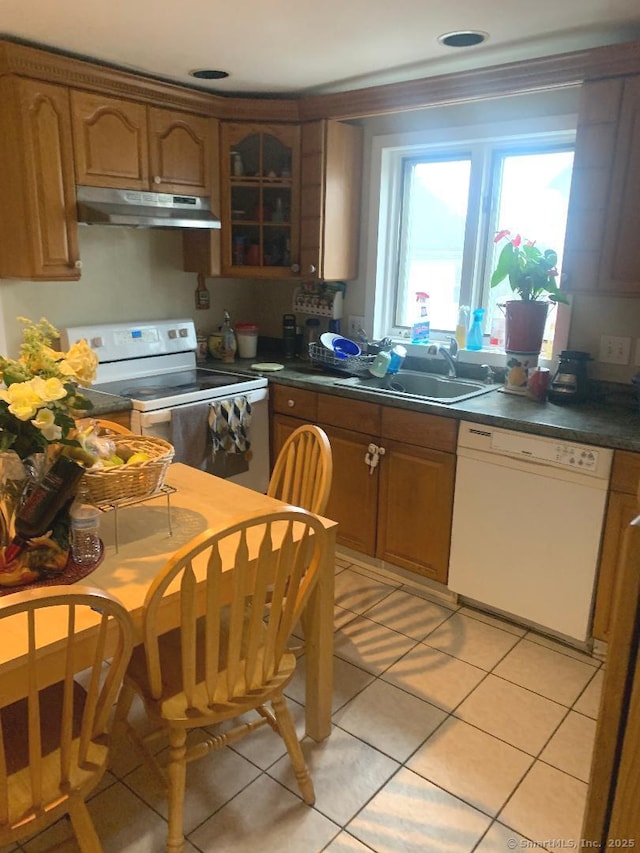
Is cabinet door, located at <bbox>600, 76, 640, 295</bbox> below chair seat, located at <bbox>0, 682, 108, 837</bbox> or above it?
above

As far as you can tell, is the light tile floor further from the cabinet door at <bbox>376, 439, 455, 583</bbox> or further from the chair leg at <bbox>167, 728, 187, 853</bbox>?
the cabinet door at <bbox>376, 439, 455, 583</bbox>

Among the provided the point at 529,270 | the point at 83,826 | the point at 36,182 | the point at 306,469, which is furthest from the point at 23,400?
the point at 529,270

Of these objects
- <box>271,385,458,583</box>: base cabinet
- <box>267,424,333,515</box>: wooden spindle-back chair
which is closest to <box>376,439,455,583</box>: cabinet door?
<box>271,385,458,583</box>: base cabinet

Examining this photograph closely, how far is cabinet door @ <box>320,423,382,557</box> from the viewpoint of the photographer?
2881 millimetres

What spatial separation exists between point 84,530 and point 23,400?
1.12 feet

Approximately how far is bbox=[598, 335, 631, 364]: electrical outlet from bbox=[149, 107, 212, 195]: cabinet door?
6.53ft

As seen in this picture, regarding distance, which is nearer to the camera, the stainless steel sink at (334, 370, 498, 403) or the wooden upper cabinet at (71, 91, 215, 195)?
the wooden upper cabinet at (71, 91, 215, 195)

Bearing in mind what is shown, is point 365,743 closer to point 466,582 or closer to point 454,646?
point 454,646

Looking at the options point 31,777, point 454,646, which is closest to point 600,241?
point 454,646

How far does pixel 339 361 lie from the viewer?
3.20 m

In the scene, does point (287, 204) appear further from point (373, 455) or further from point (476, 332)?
point (373, 455)

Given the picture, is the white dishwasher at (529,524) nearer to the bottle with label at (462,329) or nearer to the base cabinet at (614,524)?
the base cabinet at (614,524)

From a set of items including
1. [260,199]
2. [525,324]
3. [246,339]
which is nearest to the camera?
[525,324]

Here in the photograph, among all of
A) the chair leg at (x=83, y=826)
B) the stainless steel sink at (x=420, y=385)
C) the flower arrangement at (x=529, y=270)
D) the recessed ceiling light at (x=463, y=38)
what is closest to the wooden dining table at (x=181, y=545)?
the chair leg at (x=83, y=826)
